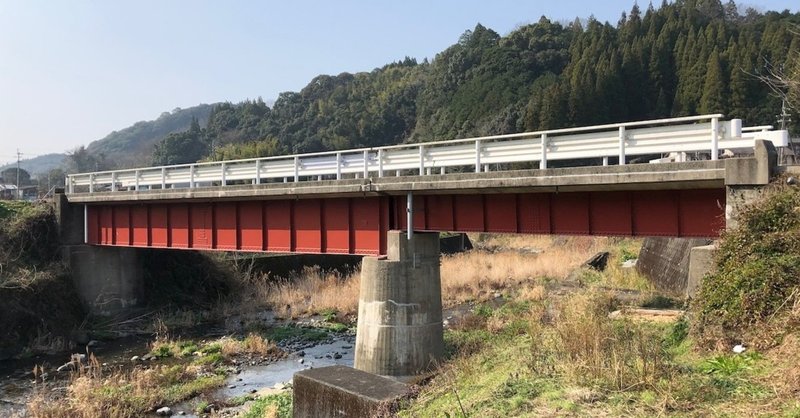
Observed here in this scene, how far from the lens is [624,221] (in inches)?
540

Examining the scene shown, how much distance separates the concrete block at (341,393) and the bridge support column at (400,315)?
4.28 m

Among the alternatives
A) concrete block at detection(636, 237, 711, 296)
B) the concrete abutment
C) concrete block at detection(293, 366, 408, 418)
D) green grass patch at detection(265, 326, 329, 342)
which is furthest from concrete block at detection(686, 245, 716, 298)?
the concrete abutment

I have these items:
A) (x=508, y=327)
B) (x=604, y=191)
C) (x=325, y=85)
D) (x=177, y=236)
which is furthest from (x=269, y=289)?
(x=325, y=85)

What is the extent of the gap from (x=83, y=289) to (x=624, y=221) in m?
24.0

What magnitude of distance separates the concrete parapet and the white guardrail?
5.94 meters

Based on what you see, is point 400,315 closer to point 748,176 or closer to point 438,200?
point 438,200

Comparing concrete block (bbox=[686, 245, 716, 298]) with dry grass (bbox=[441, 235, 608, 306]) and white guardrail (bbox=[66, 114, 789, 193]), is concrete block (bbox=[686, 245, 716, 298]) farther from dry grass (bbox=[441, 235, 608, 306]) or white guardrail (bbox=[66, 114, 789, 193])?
dry grass (bbox=[441, 235, 608, 306])

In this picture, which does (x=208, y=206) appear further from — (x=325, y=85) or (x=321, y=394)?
(x=325, y=85)

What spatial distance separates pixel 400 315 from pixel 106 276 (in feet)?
60.8

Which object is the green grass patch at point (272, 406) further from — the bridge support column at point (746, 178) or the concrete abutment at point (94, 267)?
the concrete abutment at point (94, 267)

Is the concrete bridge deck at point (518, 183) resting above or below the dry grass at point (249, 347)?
above

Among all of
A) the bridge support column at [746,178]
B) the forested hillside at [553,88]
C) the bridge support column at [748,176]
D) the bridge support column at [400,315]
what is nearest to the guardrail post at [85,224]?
the bridge support column at [400,315]

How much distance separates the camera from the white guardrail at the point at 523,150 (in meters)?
11.7

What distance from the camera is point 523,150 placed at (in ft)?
47.5
